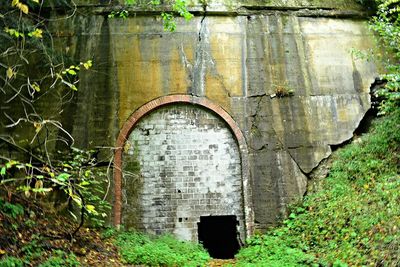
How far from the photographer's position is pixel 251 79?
9922mm

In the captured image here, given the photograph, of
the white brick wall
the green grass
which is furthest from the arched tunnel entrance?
the green grass

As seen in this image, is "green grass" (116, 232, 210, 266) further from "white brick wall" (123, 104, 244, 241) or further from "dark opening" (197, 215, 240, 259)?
"dark opening" (197, 215, 240, 259)

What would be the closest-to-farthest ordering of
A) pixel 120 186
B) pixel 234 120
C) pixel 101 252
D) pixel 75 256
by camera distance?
pixel 75 256
pixel 101 252
pixel 120 186
pixel 234 120

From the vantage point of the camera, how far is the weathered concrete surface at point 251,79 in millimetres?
9359

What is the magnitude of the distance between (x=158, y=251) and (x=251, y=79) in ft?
16.0

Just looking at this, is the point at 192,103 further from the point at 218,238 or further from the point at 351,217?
the point at 351,217

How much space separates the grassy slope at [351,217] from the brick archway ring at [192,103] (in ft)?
2.67

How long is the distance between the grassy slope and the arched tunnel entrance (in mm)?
1096

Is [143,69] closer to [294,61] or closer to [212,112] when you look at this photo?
[212,112]

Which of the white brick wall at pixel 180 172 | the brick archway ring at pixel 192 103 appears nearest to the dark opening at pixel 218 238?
the white brick wall at pixel 180 172

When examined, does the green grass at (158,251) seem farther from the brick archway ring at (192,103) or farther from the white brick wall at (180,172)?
the brick archway ring at (192,103)

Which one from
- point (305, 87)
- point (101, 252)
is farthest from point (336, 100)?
point (101, 252)

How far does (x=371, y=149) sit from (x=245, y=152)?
3016 millimetres

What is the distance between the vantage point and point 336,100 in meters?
10.0
